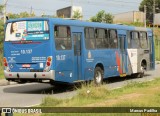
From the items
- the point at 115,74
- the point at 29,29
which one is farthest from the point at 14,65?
the point at 115,74

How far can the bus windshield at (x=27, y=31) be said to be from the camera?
15.5m

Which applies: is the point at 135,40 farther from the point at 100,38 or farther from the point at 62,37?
the point at 62,37

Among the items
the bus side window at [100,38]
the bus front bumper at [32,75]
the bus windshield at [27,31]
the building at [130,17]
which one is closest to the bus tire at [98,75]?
the bus side window at [100,38]

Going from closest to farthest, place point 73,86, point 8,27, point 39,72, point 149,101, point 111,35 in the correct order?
point 149,101
point 39,72
point 8,27
point 73,86
point 111,35

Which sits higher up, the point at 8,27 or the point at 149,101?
the point at 8,27

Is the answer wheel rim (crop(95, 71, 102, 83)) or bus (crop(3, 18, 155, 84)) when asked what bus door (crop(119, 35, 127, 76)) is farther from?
wheel rim (crop(95, 71, 102, 83))

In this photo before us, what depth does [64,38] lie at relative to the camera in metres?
16.0

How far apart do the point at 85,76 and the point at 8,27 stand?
12.1 ft

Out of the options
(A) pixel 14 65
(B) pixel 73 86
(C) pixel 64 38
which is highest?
(C) pixel 64 38

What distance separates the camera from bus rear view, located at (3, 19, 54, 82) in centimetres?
1543

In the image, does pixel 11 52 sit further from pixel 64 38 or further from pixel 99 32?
pixel 99 32

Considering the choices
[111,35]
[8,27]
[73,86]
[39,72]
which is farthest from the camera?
[111,35]

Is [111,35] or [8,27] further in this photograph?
[111,35]

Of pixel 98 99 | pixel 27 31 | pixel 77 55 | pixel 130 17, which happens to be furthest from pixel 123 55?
pixel 130 17
